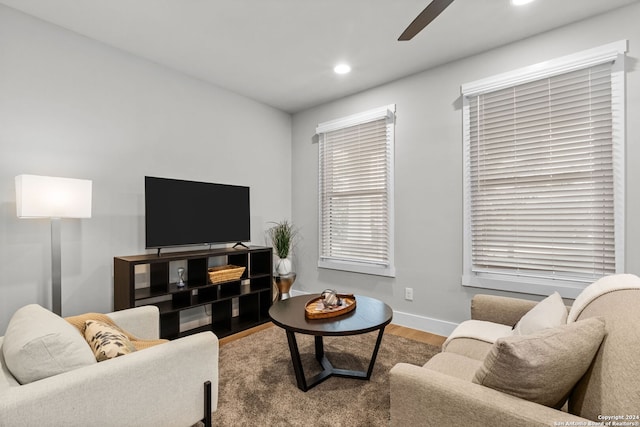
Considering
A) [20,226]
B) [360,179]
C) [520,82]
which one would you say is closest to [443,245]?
[360,179]

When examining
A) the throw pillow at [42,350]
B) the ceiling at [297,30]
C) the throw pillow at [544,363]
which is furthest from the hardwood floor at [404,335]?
the ceiling at [297,30]

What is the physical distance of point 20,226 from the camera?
2346mm

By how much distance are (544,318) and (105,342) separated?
208 cm

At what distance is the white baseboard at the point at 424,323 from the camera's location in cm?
311

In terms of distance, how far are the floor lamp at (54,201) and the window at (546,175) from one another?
A: 10.4ft

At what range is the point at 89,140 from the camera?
2688 mm

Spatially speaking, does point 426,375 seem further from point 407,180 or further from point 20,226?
point 20,226

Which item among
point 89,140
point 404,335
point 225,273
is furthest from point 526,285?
point 89,140

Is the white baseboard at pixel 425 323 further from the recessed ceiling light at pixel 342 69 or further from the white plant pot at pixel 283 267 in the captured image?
the recessed ceiling light at pixel 342 69

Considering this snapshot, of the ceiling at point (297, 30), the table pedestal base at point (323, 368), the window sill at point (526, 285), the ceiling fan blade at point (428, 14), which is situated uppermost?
the ceiling at point (297, 30)

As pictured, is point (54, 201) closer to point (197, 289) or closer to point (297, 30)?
point (197, 289)

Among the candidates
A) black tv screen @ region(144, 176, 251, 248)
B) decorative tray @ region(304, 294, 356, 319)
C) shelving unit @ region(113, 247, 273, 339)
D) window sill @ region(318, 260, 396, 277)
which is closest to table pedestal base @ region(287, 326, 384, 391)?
decorative tray @ region(304, 294, 356, 319)

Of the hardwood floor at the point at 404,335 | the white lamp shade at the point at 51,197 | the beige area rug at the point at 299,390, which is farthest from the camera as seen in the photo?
the hardwood floor at the point at 404,335

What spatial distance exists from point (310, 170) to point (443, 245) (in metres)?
2.02
